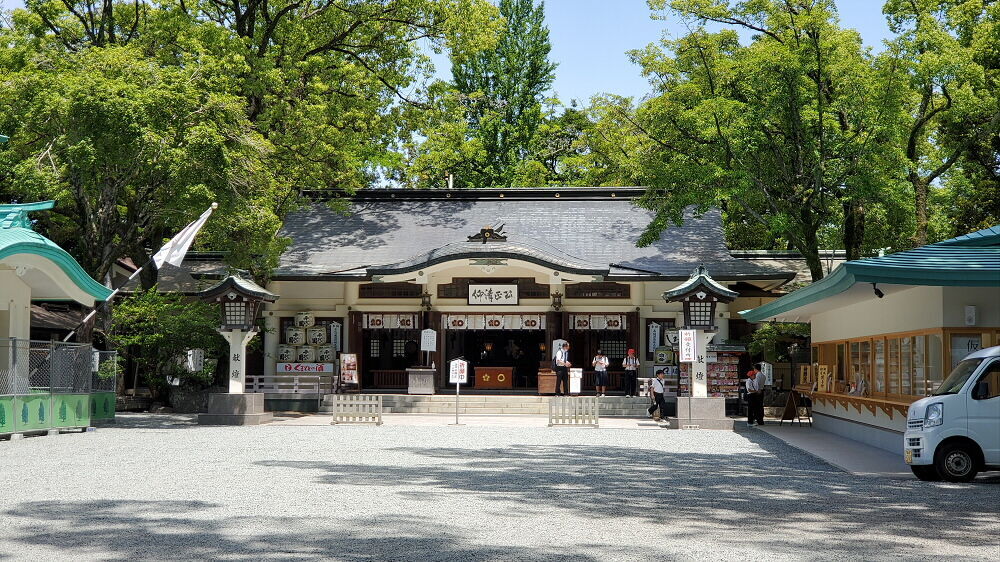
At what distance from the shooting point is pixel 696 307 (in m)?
22.1

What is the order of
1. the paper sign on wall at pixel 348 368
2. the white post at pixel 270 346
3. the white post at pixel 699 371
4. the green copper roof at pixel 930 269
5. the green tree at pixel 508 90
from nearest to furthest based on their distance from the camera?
the green copper roof at pixel 930 269
the white post at pixel 699 371
the paper sign on wall at pixel 348 368
the white post at pixel 270 346
the green tree at pixel 508 90

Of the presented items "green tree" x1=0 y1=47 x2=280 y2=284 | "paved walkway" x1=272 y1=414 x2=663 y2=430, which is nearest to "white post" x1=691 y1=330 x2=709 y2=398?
"paved walkway" x1=272 y1=414 x2=663 y2=430

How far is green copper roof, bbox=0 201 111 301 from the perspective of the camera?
57.0ft

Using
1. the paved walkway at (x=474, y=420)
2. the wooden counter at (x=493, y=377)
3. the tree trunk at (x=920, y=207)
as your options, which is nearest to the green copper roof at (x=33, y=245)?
the paved walkway at (x=474, y=420)

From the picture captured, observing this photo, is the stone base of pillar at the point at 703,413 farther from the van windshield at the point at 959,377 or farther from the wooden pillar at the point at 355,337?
the wooden pillar at the point at 355,337

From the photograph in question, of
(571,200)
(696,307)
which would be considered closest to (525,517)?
(696,307)

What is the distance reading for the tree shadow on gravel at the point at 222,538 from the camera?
689 cm

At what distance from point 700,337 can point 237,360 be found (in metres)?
10.6

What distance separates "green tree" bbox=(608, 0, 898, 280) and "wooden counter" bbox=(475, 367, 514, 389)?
6.54 metres

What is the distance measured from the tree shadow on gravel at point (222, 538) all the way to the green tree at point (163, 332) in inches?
624

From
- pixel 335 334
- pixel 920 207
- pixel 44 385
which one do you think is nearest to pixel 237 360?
pixel 44 385

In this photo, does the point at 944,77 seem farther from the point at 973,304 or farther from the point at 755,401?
the point at 973,304

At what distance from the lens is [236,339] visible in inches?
896

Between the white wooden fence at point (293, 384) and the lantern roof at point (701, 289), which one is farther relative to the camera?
the white wooden fence at point (293, 384)
